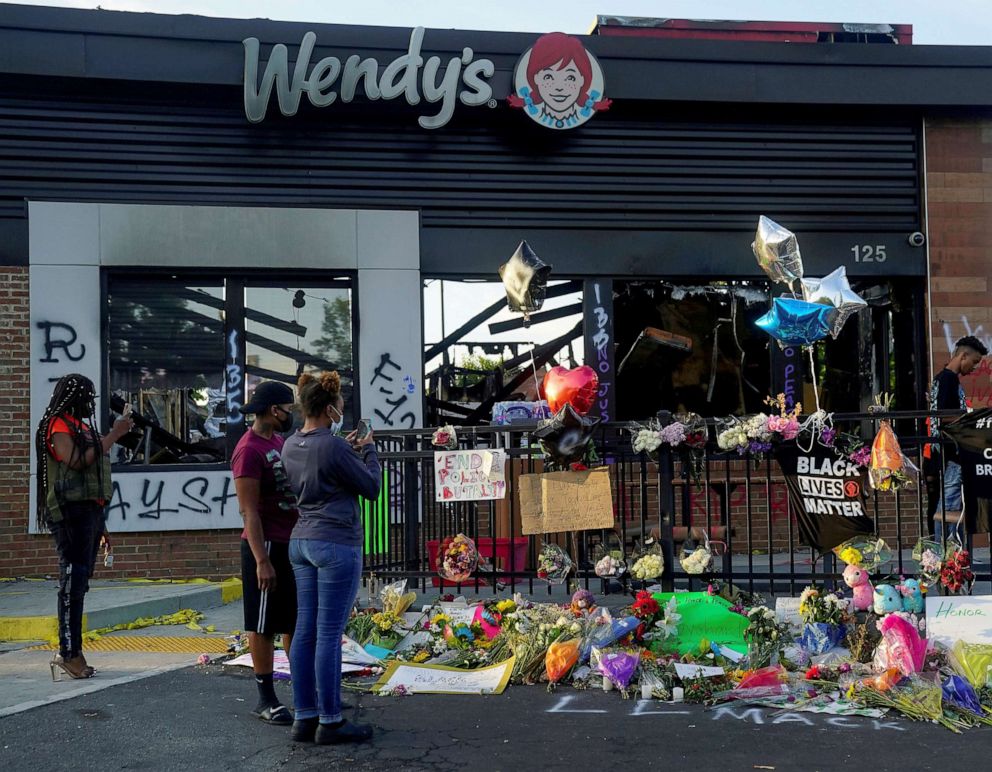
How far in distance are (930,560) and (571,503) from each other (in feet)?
7.45

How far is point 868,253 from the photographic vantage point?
12680mm

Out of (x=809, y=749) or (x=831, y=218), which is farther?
(x=831, y=218)

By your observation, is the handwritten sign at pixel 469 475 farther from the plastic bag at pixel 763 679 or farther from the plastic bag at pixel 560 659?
the plastic bag at pixel 763 679

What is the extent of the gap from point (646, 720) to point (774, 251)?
409cm

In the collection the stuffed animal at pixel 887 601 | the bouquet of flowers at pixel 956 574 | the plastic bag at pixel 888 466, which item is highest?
the plastic bag at pixel 888 466

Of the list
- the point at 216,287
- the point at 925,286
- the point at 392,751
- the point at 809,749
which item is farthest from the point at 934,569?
the point at 216,287

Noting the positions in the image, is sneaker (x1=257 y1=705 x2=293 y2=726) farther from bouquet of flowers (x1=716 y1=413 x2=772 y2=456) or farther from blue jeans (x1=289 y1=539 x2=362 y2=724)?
bouquet of flowers (x1=716 y1=413 x2=772 y2=456)

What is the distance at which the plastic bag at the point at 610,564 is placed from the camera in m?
7.46

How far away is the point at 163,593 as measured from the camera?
10.1 m

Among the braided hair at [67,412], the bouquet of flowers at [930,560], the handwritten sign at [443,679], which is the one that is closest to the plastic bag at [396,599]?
the handwritten sign at [443,679]

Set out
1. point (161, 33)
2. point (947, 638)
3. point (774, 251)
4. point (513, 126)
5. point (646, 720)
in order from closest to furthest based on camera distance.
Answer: point (646, 720) → point (947, 638) → point (774, 251) → point (161, 33) → point (513, 126)

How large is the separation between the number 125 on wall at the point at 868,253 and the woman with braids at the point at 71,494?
8.63m

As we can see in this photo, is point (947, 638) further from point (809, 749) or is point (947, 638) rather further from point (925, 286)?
point (925, 286)

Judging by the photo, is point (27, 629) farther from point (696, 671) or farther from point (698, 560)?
point (696, 671)
